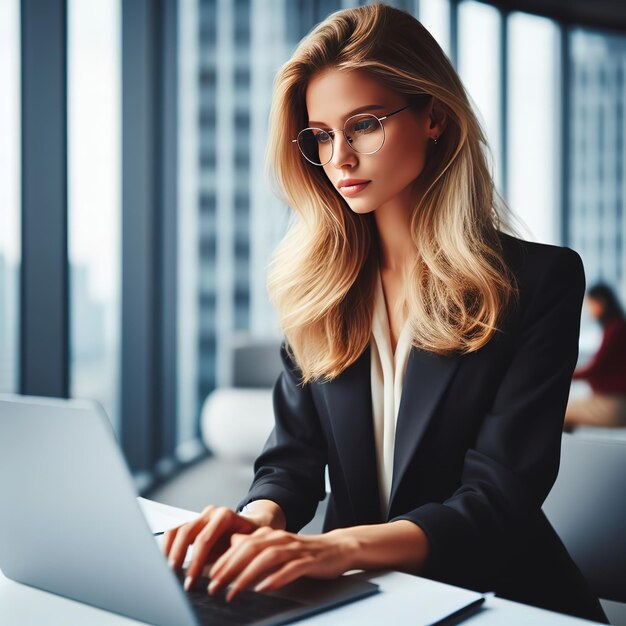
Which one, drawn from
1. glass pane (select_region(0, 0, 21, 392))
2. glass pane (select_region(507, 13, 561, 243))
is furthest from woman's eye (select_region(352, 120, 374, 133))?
glass pane (select_region(507, 13, 561, 243))

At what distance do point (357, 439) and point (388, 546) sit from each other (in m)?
0.36

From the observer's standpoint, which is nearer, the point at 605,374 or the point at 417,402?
the point at 417,402

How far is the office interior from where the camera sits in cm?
285

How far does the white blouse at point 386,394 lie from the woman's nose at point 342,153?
1.06ft

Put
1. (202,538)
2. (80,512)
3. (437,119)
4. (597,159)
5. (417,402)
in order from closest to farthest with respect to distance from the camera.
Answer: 1. (80,512)
2. (202,538)
3. (417,402)
4. (437,119)
5. (597,159)

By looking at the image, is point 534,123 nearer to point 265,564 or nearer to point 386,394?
point 386,394

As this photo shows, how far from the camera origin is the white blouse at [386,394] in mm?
1309

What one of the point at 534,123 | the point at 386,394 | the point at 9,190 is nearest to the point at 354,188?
the point at 386,394

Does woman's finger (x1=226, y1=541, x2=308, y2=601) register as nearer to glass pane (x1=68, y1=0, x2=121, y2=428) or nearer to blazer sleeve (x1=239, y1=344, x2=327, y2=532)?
blazer sleeve (x1=239, y1=344, x2=327, y2=532)

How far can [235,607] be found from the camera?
78cm

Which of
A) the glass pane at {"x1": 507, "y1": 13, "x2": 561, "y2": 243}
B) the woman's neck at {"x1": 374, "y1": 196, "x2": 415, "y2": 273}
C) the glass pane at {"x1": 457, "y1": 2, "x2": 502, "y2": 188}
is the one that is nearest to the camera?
the woman's neck at {"x1": 374, "y1": 196, "x2": 415, "y2": 273}

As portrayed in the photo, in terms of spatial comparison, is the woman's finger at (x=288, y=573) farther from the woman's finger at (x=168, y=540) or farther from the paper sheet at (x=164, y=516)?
the paper sheet at (x=164, y=516)

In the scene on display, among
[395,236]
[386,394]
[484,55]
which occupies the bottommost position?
[386,394]

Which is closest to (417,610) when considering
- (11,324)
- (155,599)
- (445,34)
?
(155,599)
